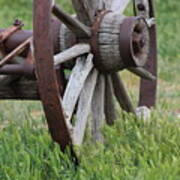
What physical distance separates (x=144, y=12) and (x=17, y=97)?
4.11 feet

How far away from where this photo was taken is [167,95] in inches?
275

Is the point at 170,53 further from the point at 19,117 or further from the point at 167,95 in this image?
the point at 19,117

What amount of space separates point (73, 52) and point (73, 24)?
17cm

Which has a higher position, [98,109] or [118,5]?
[118,5]

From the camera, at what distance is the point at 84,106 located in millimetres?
4457

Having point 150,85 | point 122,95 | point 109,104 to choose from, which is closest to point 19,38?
point 109,104

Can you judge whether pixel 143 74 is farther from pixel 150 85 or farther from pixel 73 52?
pixel 73 52

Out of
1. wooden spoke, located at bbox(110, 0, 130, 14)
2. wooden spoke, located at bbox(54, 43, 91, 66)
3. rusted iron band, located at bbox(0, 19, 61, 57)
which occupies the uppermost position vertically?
wooden spoke, located at bbox(110, 0, 130, 14)

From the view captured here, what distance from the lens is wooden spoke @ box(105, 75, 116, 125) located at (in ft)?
16.1

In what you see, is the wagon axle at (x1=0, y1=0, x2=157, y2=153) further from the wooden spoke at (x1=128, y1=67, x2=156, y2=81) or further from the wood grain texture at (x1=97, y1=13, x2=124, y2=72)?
the wooden spoke at (x1=128, y1=67, x2=156, y2=81)

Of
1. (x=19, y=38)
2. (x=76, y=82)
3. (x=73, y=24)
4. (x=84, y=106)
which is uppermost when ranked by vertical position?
(x=73, y=24)

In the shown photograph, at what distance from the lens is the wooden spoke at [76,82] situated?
166 inches

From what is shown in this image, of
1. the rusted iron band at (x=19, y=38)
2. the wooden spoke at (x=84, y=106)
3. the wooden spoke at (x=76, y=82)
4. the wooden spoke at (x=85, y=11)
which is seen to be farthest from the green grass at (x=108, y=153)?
the wooden spoke at (x=85, y=11)

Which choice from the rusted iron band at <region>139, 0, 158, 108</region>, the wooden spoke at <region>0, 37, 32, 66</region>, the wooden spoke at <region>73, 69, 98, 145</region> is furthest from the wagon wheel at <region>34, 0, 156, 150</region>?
the rusted iron band at <region>139, 0, 158, 108</region>
